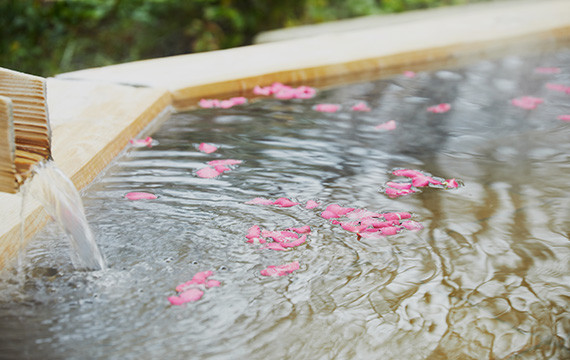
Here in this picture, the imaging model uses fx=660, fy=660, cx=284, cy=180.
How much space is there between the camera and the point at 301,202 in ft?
6.18

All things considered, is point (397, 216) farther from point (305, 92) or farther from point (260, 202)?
point (305, 92)

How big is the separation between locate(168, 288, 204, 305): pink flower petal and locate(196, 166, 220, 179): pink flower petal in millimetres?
732

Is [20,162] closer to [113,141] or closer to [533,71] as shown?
[113,141]

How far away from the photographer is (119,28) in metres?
6.08

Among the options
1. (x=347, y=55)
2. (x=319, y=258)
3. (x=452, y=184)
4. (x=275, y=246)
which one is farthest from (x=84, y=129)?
(x=347, y=55)

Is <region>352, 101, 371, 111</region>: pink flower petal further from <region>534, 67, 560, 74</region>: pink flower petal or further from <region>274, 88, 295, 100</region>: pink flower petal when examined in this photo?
Answer: <region>534, 67, 560, 74</region>: pink flower petal

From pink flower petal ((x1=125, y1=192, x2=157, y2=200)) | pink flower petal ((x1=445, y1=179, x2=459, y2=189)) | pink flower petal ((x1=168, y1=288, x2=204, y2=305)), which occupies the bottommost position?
pink flower petal ((x1=445, y1=179, x2=459, y2=189))

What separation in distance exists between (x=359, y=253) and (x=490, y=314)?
36cm

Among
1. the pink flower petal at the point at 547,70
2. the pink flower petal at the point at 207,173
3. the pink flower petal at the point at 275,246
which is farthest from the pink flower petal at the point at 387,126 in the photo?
the pink flower petal at the point at 547,70

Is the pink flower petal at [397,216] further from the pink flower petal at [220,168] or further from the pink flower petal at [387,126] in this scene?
the pink flower petal at [387,126]

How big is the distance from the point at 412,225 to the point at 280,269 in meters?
0.43

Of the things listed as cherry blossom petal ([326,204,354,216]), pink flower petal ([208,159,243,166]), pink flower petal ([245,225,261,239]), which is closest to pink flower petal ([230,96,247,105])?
pink flower petal ([208,159,243,166])

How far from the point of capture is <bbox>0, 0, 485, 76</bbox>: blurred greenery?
226 inches

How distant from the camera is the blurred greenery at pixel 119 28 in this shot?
5.74 m
